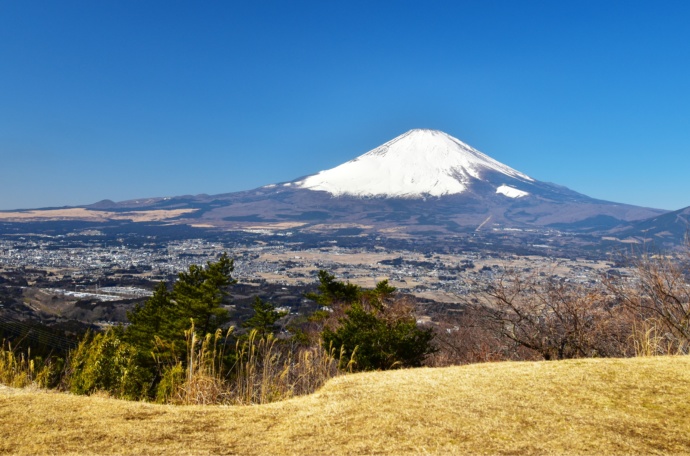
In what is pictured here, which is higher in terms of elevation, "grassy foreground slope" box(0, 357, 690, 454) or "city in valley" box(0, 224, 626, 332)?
"grassy foreground slope" box(0, 357, 690, 454)

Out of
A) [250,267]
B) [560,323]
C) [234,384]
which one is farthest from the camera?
[250,267]

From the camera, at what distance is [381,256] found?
11538 centimetres

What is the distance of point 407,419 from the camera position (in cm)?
428

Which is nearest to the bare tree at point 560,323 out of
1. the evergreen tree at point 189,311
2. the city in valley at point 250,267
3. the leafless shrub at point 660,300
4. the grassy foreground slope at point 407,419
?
the leafless shrub at point 660,300

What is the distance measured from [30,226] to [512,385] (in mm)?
226136

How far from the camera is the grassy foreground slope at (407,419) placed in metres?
3.77

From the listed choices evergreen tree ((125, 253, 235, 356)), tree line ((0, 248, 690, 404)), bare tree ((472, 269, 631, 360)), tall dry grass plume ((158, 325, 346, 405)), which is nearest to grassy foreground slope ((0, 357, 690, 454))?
tall dry grass plume ((158, 325, 346, 405))

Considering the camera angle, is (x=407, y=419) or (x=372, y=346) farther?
(x=372, y=346)

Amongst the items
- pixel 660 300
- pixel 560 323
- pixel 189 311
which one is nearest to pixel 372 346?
pixel 560 323

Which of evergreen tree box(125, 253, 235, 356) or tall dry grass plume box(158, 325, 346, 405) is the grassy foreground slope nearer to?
tall dry grass plume box(158, 325, 346, 405)

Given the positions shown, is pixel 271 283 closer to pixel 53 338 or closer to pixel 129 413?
pixel 53 338

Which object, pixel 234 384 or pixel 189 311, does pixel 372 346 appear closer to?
pixel 234 384

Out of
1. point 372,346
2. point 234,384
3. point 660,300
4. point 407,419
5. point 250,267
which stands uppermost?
point 407,419

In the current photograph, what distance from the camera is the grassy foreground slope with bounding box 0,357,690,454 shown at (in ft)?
12.4
